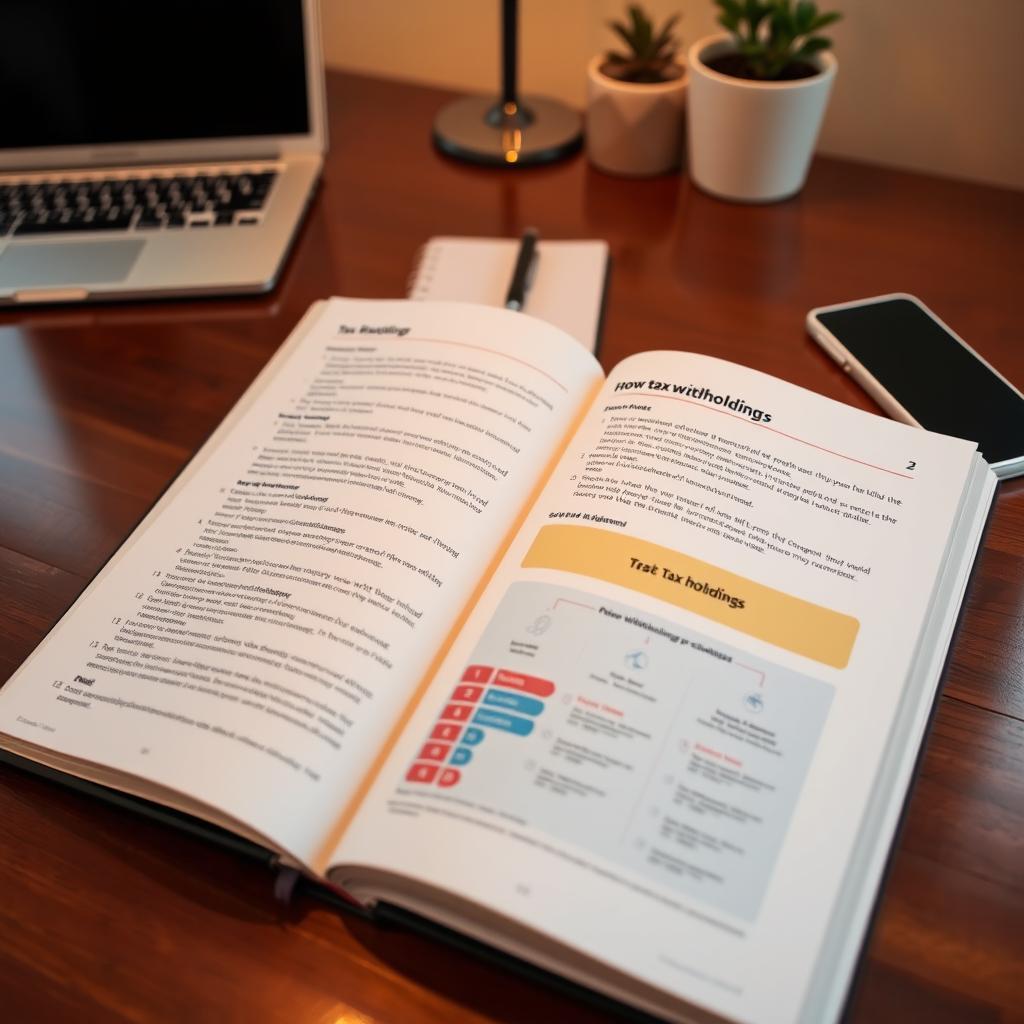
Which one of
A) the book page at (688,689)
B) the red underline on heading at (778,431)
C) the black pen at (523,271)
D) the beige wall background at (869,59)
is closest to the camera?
the book page at (688,689)

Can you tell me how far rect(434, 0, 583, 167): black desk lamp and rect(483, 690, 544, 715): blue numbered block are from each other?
0.67 meters

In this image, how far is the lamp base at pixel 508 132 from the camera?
3.28 ft

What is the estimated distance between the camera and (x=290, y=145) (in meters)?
0.94

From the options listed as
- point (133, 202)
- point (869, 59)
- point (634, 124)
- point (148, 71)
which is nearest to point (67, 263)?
point (133, 202)

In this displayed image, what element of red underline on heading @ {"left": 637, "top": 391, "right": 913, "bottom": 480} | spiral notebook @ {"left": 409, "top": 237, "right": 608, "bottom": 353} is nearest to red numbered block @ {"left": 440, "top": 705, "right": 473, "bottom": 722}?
red underline on heading @ {"left": 637, "top": 391, "right": 913, "bottom": 480}

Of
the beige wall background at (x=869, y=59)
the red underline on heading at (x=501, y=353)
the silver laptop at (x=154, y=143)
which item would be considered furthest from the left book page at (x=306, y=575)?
the beige wall background at (x=869, y=59)

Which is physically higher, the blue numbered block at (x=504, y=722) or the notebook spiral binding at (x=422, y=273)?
the notebook spiral binding at (x=422, y=273)

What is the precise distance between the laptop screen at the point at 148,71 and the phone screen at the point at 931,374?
53 centimetres

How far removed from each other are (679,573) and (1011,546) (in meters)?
0.24

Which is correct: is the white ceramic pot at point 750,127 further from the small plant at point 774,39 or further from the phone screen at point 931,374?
the phone screen at point 931,374

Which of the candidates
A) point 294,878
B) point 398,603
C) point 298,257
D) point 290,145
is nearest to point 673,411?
point 398,603

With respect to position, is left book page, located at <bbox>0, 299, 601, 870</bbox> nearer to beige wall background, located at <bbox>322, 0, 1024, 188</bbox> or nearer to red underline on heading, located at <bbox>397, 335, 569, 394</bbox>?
red underline on heading, located at <bbox>397, 335, 569, 394</bbox>

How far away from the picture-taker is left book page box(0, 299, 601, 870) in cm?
47

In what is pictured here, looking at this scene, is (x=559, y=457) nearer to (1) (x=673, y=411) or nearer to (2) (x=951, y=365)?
(1) (x=673, y=411)
